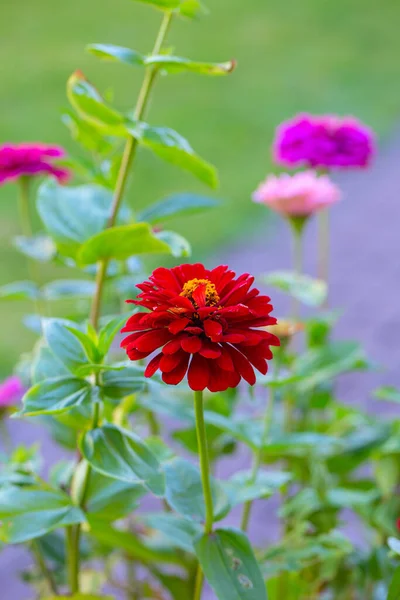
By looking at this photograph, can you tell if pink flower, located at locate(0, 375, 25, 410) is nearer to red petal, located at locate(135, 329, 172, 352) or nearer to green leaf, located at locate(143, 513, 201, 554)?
green leaf, located at locate(143, 513, 201, 554)

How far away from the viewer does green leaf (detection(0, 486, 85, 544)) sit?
0.36 meters

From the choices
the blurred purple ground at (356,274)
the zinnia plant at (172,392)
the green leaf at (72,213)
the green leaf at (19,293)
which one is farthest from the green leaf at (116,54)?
the blurred purple ground at (356,274)

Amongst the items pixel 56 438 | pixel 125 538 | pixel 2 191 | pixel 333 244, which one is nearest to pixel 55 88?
pixel 2 191

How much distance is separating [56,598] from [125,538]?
0.16 feet

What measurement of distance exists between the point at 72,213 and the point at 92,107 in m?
0.09

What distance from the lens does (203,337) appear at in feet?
0.99

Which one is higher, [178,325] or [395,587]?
[178,325]

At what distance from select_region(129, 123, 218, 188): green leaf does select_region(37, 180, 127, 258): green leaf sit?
0.08 m

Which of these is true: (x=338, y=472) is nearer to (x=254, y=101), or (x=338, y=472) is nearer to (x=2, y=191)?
(x=2, y=191)

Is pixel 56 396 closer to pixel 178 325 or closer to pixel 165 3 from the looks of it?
pixel 178 325

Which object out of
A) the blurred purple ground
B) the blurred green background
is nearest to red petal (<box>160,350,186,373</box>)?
the blurred purple ground

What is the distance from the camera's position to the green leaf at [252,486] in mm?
411

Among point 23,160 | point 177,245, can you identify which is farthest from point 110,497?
point 23,160

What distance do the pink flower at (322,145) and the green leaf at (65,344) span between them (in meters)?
0.28
